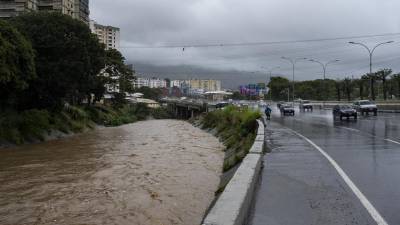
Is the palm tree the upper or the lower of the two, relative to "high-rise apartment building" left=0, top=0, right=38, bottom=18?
lower

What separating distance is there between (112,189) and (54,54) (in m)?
37.3

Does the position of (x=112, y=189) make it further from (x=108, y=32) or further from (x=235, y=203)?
(x=108, y=32)

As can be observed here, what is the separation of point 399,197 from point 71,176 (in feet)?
52.7

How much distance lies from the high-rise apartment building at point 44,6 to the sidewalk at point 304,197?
103m

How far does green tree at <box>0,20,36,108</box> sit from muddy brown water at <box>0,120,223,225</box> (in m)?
10.5

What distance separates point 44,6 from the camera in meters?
132

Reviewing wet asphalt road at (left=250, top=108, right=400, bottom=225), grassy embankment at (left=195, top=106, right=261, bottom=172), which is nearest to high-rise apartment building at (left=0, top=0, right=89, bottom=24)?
grassy embankment at (left=195, top=106, right=261, bottom=172)

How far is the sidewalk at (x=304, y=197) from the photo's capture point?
28.7 feet

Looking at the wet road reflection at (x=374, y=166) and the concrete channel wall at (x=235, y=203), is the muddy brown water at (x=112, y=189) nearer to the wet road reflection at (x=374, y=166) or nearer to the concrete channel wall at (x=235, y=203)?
the concrete channel wall at (x=235, y=203)

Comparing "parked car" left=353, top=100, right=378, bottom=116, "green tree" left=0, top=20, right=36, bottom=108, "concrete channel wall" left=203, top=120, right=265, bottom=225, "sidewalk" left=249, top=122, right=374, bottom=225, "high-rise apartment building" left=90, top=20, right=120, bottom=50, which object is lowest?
"sidewalk" left=249, top=122, right=374, bottom=225

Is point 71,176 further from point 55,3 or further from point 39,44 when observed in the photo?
point 55,3

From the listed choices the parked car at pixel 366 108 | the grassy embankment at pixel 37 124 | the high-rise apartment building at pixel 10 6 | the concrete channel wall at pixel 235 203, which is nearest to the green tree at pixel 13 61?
the grassy embankment at pixel 37 124

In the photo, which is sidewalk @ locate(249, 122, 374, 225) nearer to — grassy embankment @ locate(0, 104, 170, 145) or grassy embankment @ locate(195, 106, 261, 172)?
grassy embankment @ locate(195, 106, 261, 172)

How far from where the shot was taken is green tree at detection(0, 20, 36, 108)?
39719 mm
